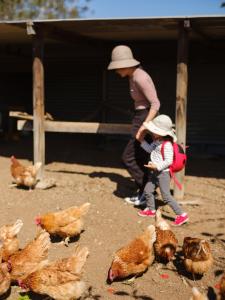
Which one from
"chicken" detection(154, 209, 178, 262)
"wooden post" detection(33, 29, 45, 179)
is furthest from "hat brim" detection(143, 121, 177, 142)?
"wooden post" detection(33, 29, 45, 179)

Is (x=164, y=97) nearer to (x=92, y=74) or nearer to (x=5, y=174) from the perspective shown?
(x=92, y=74)

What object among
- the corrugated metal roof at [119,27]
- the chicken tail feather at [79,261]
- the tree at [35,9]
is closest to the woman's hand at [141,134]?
the corrugated metal roof at [119,27]

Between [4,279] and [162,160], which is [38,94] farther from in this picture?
[4,279]

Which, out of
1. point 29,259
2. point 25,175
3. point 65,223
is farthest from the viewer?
point 25,175

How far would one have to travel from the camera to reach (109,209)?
22.6ft

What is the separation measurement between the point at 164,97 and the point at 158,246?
7409 mm

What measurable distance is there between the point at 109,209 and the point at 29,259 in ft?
8.37

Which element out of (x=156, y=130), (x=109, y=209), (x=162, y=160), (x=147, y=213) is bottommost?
(x=109, y=209)

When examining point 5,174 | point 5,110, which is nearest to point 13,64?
point 5,110

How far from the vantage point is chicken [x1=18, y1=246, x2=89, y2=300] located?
4.07 meters

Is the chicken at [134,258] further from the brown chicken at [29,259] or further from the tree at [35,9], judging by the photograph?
the tree at [35,9]

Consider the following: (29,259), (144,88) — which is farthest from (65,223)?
(144,88)

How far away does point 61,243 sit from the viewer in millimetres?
5543

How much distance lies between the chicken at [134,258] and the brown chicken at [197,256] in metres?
0.36
